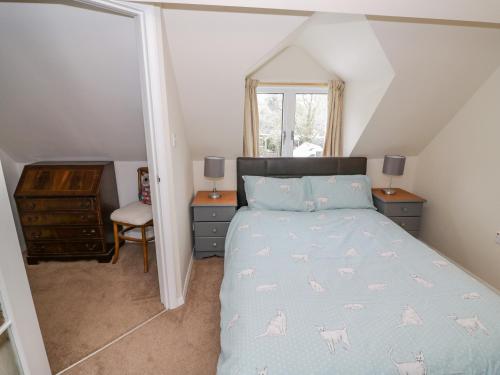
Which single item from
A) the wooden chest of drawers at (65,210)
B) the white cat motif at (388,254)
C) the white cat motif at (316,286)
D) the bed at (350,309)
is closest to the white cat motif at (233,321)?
the bed at (350,309)

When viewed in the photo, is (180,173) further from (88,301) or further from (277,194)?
(88,301)

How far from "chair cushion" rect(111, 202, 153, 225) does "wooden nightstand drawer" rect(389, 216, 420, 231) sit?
2.51 metres

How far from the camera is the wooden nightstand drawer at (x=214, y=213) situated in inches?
108

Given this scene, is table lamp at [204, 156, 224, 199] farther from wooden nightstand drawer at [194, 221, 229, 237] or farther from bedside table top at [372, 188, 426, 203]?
bedside table top at [372, 188, 426, 203]

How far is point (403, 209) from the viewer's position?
294 cm

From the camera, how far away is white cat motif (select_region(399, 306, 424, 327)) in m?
1.25

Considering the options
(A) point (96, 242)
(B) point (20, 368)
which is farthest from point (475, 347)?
(A) point (96, 242)

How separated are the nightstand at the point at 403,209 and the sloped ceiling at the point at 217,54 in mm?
1739

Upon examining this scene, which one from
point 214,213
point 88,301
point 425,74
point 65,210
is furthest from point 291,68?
point 88,301

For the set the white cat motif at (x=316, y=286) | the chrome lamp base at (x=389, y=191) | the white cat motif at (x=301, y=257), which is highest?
the chrome lamp base at (x=389, y=191)

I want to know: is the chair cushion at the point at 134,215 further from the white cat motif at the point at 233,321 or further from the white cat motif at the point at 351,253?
the white cat motif at the point at 351,253

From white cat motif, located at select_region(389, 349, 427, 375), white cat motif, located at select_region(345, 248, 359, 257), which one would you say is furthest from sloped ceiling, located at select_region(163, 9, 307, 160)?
white cat motif, located at select_region(389, 349, 427, 375)

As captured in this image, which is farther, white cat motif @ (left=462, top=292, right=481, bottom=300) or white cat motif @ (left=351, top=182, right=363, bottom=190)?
white cat motif @ (left=351, top=182, right=363, bottom=190)

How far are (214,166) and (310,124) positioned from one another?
1253mm
